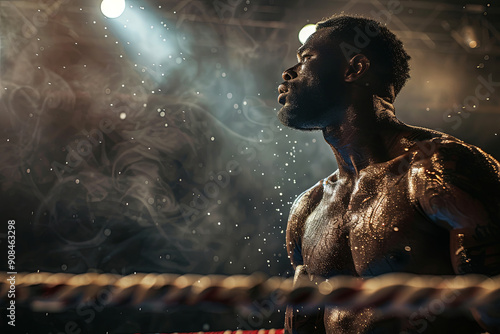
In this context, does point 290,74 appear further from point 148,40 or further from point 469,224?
point 148,40

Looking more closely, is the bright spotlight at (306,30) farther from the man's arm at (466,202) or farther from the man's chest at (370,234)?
the man's arm at (466,202)

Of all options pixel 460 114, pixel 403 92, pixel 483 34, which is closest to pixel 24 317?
pixel 403 92

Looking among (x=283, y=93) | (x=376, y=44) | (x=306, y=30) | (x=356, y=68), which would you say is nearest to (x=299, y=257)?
(x=283, y=93)

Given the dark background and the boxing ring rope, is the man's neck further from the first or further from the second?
the dark background

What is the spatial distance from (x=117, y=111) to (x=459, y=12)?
4.18m

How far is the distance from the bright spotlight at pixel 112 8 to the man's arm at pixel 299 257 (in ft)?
12.1

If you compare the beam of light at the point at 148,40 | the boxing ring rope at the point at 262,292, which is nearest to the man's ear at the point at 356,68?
the boxing ring rope at the point at 262,292

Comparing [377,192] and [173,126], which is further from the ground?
[173,126]

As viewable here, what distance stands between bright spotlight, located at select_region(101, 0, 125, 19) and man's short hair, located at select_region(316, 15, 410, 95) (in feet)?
11.4

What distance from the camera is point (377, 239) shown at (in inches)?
51.2

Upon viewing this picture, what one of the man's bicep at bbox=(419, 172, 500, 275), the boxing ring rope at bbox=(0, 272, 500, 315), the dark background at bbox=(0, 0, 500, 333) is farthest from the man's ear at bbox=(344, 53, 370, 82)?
the dark background at bbox=(0, 0, 500, 333)

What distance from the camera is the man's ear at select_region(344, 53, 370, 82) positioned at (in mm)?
1659

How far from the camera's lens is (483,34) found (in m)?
4.58

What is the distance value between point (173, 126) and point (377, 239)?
13.1 ft
